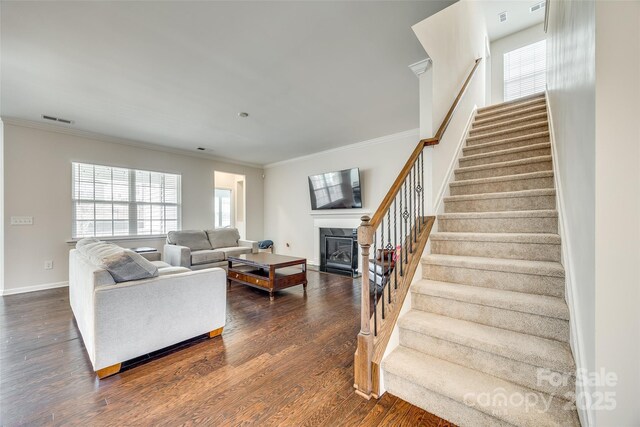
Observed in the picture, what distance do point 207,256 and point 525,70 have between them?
651cm

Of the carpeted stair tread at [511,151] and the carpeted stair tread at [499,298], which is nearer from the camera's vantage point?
the carpeted stair tread at [499,298]

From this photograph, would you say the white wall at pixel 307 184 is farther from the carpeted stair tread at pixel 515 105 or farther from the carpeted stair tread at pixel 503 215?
the carpeted stair tread at pixel 503 215

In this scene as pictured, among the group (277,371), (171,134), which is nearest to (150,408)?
(277,371)

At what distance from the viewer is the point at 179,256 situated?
178 inches

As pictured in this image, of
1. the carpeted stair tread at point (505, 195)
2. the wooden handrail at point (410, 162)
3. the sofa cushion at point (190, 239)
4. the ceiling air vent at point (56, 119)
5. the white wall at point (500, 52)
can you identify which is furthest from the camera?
the sofa cushion at point (190, 239)

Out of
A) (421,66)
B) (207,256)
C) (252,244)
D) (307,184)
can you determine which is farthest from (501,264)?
(307,184)

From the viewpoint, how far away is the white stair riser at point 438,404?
1.32 m

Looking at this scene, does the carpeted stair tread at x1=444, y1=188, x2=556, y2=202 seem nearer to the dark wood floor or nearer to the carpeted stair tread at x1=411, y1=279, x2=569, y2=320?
the carpeted stair tread at x1=411, y1=279, x2=569, y2=320

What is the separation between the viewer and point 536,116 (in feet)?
9.95

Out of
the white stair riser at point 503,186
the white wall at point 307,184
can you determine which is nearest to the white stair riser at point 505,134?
the white stair riser at point 503,186

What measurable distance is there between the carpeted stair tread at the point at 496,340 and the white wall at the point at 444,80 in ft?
3.47

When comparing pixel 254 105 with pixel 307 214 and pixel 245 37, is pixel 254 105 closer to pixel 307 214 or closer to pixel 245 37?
pixel 245 37

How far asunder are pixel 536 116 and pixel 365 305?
3.09 meters

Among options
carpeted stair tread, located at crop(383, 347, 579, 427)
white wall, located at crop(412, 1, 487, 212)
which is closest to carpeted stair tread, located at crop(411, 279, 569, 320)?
carpeted stair tread, located at crop(383, 347, 579, 427)
